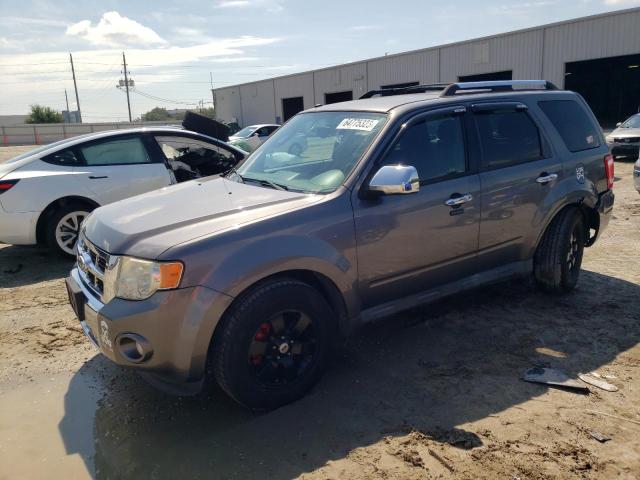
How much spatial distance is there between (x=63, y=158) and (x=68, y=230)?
2.94ft

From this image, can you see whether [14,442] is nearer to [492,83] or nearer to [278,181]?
[278,181]

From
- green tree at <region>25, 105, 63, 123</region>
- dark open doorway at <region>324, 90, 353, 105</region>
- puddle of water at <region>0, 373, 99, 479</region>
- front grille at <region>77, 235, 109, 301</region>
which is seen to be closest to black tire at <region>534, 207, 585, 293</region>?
front grille at <region>77, 235, 109, 301</region>

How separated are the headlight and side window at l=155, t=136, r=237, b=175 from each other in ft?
14.8

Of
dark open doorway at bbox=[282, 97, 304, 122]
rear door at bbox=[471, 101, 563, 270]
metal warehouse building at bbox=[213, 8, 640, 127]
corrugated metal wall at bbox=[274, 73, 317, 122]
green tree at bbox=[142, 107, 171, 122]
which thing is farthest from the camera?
green tree at bbox=[142, 107, 171, 122]

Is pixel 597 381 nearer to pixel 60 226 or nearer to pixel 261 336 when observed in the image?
pixel 261 336

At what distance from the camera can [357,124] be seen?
12.6 ft

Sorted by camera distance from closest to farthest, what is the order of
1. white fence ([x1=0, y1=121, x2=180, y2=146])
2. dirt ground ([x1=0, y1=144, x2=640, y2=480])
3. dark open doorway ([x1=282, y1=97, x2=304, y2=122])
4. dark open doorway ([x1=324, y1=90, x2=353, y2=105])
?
dirt ground ([x1=0, y1=144, x2=640, y2=480]) → dark open doorway ([x1=324, y1=90, x2=353, y2=105]) → dark open doorway ([x1=282, y1=97, x2=304, y2=122]) → white fence ([x1=0, y1=121, x2=180, y2=146])

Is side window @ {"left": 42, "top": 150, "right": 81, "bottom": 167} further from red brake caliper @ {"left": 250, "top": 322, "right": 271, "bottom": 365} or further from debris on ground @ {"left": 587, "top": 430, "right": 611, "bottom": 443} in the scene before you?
debris on ground @ {"left": 587, "top": 430, "right": 611, "bottom": 443}

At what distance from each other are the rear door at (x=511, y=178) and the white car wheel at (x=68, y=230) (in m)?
4.81

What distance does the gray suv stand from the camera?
9.27 feet

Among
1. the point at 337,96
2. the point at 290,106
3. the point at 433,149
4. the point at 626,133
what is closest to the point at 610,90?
the point at 337,96

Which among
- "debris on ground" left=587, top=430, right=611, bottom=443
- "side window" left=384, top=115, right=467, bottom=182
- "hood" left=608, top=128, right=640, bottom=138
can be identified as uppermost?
"side window" left=384, top=115, right=467, bottom=182

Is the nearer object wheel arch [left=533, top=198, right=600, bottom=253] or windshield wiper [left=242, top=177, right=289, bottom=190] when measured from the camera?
windshield wiper [left=242, top=177, right=289, bottom=190]

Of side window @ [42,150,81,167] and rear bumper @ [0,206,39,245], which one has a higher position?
side window @ [42,150,81,167]
